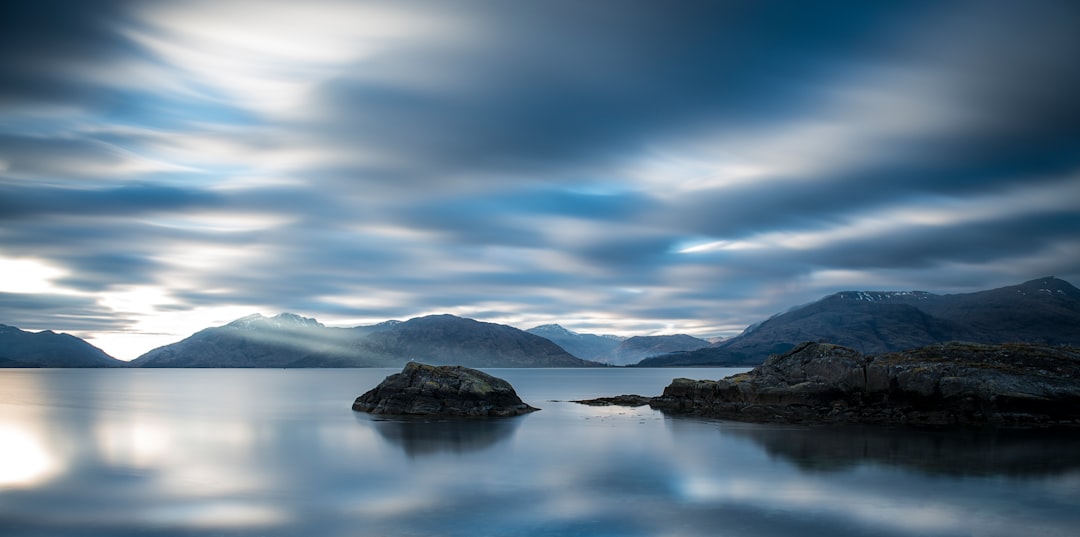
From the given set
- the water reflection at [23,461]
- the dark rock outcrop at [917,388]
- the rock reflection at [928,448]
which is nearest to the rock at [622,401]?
the dark rock outcrop at [917,388]

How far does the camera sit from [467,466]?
126ft

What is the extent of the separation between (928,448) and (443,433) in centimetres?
3308

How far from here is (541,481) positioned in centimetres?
3438

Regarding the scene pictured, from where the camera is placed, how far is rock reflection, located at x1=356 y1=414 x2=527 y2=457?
4622 centimetres

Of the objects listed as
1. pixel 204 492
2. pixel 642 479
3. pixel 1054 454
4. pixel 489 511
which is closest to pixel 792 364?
pixel 1054 454

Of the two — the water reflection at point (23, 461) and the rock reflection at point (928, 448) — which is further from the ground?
the water reflection at point (23, 461)

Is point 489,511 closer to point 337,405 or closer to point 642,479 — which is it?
point 642,479

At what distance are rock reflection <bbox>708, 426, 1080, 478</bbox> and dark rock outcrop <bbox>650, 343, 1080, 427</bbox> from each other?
370 centimetres

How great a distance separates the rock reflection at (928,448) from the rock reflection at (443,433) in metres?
18.6

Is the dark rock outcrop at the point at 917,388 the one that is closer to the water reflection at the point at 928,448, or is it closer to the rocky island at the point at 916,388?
the rocky island at the point at 916,388

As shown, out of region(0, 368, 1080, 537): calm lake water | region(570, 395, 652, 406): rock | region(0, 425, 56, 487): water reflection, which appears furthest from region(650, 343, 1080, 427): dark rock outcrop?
region(0, 425, 56, 487): water reflection

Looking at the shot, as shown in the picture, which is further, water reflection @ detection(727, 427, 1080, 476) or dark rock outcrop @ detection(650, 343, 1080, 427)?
dark rock outcrop @ detection(650, 343, 1080, 427)

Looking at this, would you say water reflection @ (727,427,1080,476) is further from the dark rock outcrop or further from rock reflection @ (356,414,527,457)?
rock reflection @ (356,414,527,457)

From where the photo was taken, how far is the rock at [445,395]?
6781cm
